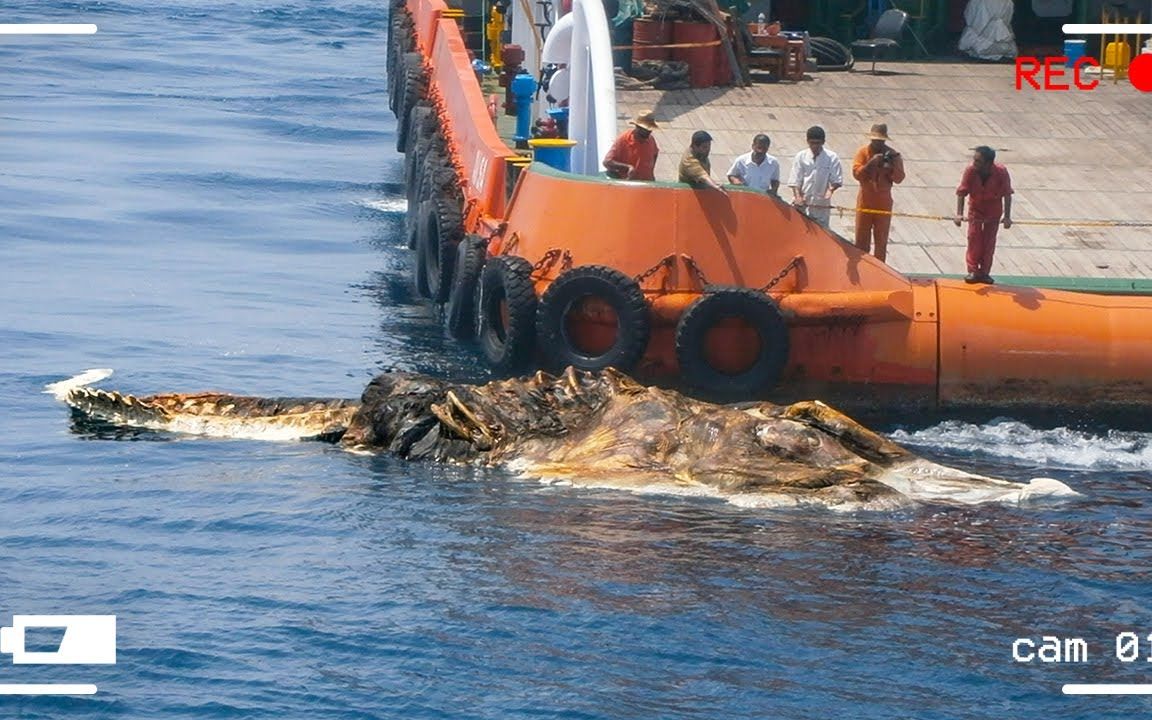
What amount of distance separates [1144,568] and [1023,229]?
6.99m

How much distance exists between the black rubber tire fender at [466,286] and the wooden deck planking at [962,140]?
2058 millimetres

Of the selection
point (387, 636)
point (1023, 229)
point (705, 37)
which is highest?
point (705, 37)

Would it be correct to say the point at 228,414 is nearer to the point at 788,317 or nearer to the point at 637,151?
the point at 637,151

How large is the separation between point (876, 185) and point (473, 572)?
703cm

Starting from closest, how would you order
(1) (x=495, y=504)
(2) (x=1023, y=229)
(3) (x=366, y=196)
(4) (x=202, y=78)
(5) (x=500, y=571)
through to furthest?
1. (5) (x=500, y=571)
2. (1) (x=495, y=504)
3. (2) (x=1023, y=229)
4. (3) (x=366, y=196)
5. (4) (x=202, y=78)

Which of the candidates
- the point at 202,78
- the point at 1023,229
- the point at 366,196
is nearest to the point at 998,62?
the point at 1023,229

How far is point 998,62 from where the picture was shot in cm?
2708

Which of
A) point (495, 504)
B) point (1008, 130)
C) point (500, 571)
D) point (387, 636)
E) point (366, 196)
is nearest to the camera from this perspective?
point (387, 636)

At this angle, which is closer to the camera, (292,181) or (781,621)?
(781,621)

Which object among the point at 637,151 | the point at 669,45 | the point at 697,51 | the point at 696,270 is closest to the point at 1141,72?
the point at 697,51

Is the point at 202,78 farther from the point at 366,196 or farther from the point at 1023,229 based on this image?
the point at 1023,229

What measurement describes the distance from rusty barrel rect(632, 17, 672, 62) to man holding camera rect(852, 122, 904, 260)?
19.8 ft

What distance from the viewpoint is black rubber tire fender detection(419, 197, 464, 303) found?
2217cm

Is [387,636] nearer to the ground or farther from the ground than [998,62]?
nearer to the ground
